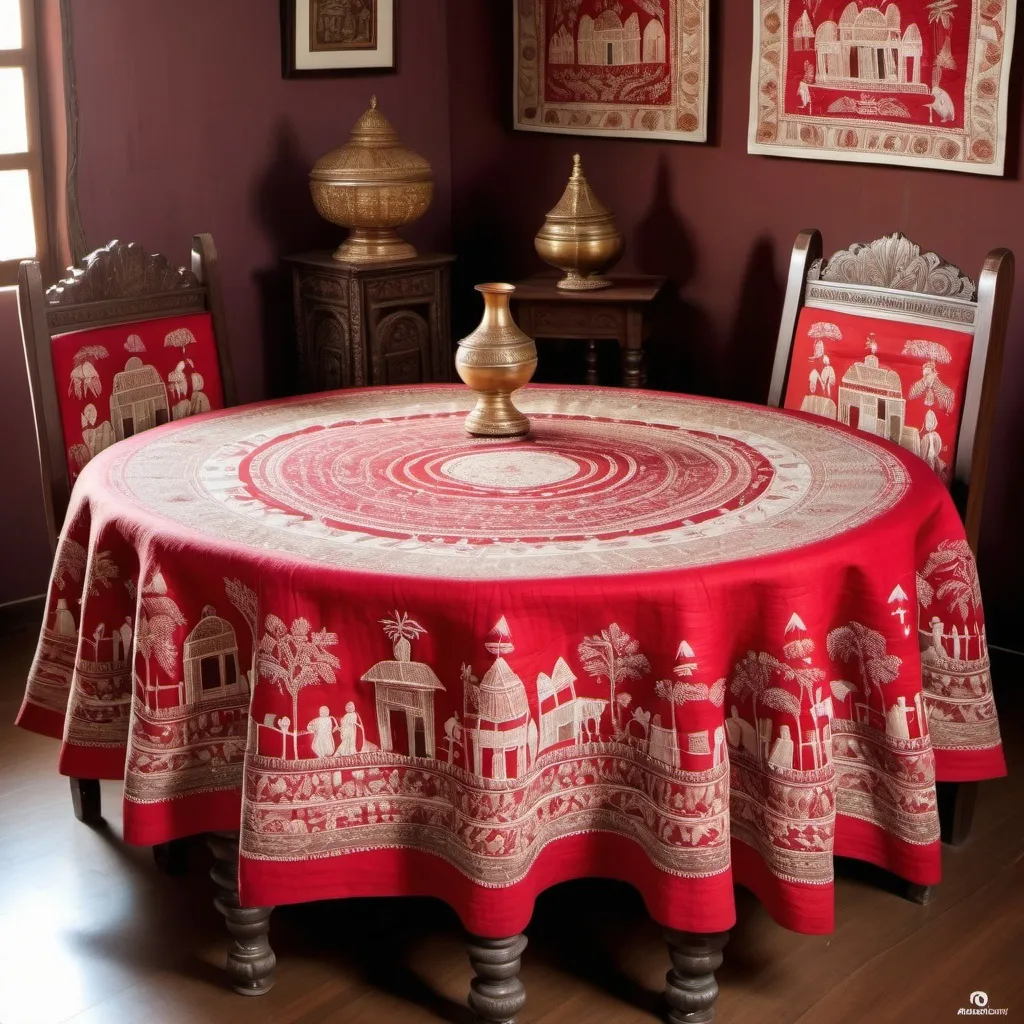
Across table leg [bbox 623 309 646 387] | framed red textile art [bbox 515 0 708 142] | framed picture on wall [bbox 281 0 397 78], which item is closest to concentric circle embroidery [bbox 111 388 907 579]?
table leg [bbox 623 309 646 387]

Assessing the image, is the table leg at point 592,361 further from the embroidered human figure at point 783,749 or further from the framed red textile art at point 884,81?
the embroidered human figure at point 783,749

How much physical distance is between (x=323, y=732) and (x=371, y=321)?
2145mm

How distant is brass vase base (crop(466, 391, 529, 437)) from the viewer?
9.21ft

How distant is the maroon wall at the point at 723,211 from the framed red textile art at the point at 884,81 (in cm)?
5

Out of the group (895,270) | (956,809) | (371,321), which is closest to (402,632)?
(956,809)

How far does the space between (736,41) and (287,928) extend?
2.71 metres

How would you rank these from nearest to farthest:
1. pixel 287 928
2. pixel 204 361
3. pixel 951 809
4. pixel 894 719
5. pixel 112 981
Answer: pixel 894 719 → pixel 112 981 → pixel 287 928 → pixel 951 809 → pixel 204 361

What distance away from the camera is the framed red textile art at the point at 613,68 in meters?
3.99

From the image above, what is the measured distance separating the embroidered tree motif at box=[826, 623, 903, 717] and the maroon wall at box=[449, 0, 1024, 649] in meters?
1.58

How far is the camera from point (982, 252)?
137 inches

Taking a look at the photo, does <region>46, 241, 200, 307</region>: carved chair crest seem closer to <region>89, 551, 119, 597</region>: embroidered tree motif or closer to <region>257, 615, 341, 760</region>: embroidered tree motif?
<region>89, 551, 119, 597</region>: embroidered tree motif

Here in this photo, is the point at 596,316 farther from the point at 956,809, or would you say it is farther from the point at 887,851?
the point at 887,851

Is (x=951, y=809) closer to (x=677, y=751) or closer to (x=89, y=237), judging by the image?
(x=677, y=751)

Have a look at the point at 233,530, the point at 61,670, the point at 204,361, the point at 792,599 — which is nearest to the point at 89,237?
the point at 204,361
